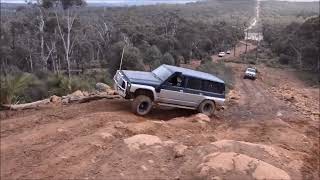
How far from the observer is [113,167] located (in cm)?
838

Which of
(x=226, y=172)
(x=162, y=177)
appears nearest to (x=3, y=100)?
(x=162, y=177)

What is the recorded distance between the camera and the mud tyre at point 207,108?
12.6 m

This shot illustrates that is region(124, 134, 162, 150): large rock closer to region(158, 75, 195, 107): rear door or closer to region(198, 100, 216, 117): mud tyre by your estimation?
region(158, 75, 195, 107): rear door

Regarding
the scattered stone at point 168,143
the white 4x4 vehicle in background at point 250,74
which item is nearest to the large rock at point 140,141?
the scattered stone at point 168,143

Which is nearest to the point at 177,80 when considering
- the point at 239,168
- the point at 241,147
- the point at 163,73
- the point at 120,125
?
the point at 163,73

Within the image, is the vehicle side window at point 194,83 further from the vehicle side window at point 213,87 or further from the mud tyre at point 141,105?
the mud tyre at point 141,105

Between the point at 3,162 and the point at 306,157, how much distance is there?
6.40 meters

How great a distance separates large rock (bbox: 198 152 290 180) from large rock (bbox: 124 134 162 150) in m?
1.62

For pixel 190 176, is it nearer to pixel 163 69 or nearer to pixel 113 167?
pixel 113 167

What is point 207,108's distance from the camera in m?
12.8

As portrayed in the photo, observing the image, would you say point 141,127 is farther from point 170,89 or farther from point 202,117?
point 202,117

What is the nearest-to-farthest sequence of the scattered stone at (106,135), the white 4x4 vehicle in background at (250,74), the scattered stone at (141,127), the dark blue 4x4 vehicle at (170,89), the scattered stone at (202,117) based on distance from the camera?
the scattered stone at (106,135), the scattered stone at (141,127), the dark blue 4x4 vehicle at (170,89), the scattered stone at (202,117), the white 4x4 vehicle in background at (250,74)

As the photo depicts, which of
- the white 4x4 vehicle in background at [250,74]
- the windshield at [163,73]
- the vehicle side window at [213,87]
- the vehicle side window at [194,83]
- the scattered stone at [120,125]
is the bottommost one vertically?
the white 4x4 vehicle in background at [250,74]

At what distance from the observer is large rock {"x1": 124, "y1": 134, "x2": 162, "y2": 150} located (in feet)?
30.1
